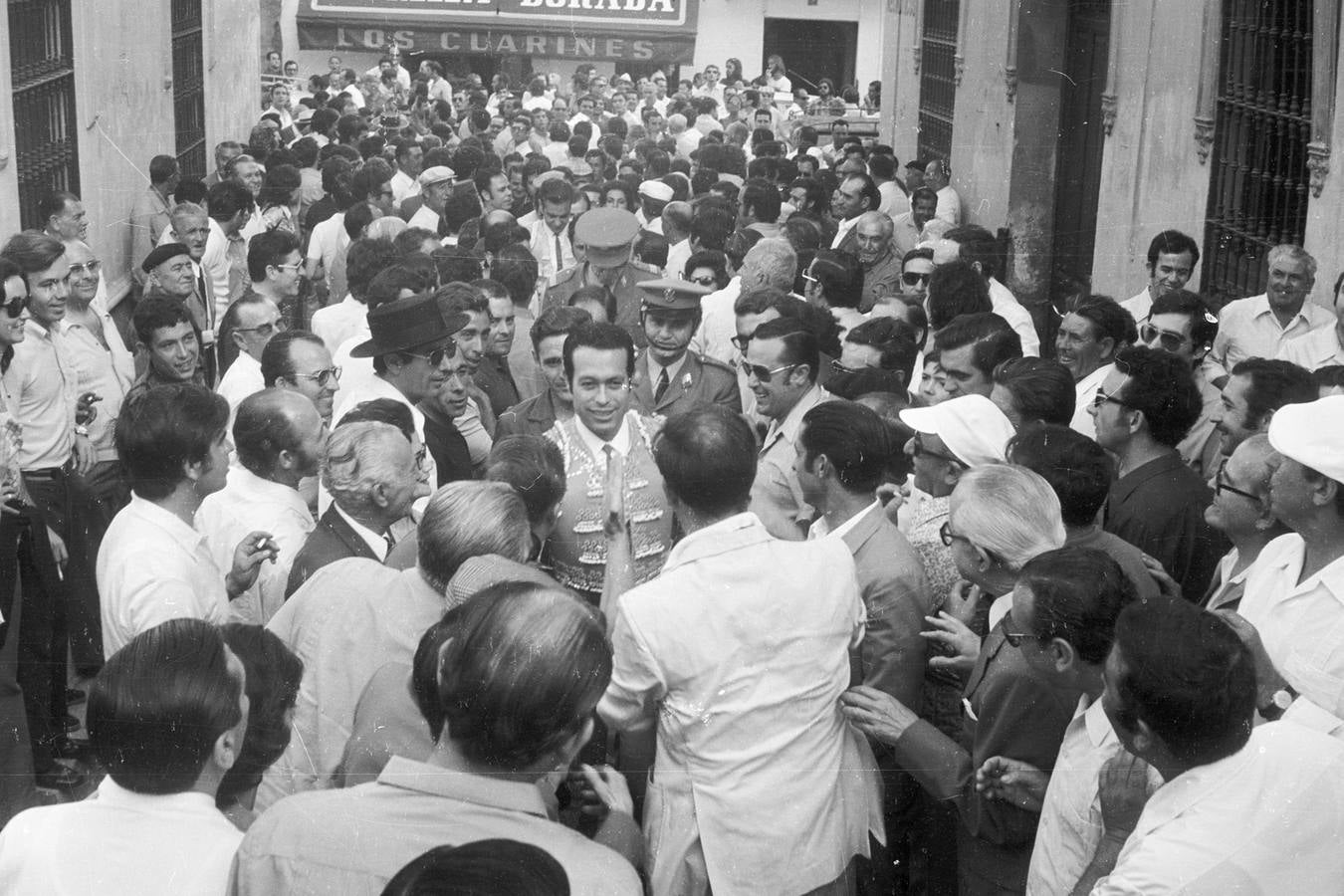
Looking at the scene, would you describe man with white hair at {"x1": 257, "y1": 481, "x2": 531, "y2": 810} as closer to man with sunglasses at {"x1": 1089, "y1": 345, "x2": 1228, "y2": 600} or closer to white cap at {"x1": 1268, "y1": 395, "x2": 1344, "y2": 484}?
white cap at {"x1": 1268, "y1": 395, "x2": 1344, "y2": 484}

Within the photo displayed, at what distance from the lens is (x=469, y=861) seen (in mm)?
1914

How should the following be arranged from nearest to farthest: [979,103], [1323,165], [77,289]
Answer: [77,289], [1323,165], [979,103]

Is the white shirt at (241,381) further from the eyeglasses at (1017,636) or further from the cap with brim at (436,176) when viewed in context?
the cap with brim at (436,176)

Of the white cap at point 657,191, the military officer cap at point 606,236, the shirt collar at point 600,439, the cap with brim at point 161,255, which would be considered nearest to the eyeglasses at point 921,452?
the shirt collar at point 600,439

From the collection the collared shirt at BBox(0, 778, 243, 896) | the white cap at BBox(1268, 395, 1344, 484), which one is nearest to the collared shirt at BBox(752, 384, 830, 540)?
the white cap at BBox(1268, 395, 1344, 484)

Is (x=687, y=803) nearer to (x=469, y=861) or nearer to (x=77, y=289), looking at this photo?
(x=469, y=861)

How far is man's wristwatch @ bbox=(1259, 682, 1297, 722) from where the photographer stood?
339 cm

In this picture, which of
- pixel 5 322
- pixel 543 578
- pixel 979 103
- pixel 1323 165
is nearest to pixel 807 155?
pixel 979 103

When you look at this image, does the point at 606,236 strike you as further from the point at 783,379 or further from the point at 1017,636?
the point at 1017,636

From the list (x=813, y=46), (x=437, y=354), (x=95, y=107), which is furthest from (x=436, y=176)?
(x=813, y=46)

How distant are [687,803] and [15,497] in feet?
11.5

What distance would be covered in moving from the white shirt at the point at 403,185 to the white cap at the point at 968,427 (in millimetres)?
8599

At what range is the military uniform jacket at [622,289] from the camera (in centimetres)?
800

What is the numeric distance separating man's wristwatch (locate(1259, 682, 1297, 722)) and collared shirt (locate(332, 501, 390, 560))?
2258 millimetres
